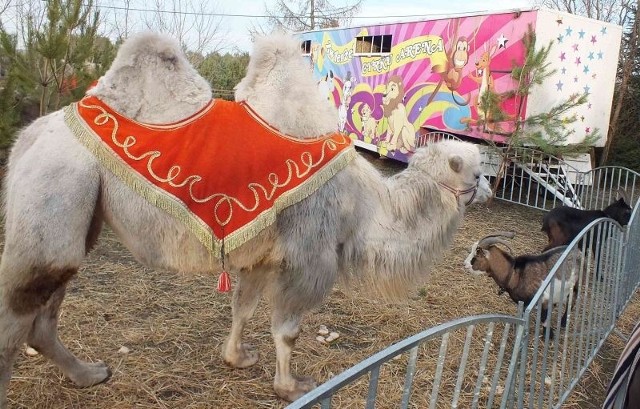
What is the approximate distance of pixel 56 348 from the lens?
3088 mm

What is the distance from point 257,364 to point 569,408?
1999 mm

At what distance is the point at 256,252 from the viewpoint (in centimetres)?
293

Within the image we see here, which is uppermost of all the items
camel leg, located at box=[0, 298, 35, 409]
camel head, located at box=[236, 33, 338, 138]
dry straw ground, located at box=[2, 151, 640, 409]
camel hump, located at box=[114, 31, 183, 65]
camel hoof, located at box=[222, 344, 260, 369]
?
camel hump, located at box=[114, 31, 183, 65]

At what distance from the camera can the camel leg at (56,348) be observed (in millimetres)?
2976

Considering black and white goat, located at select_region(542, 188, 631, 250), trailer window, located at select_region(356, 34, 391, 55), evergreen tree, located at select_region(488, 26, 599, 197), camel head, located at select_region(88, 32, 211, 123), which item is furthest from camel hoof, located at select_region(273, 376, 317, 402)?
trailer window, located at select_region(356, 34, 391, 55)

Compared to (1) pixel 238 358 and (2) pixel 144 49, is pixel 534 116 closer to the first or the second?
(1) pixel 238 358

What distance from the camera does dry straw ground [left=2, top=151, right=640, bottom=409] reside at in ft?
10.6

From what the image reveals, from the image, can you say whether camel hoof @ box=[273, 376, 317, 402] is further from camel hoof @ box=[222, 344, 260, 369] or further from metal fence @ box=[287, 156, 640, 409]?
camel hoof @ box=[222, 344, 260, 369]

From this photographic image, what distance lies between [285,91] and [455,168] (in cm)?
110

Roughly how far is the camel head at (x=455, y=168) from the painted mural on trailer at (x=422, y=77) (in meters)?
4.99

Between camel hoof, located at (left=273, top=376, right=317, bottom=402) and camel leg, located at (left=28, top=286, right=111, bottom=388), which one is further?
camel hoof, located at (left=273, top=376, right=317, bottom=402)

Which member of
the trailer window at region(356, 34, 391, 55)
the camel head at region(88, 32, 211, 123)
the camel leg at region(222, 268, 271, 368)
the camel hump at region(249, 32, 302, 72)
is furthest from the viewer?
the trailer window at region(356, 34, 391, 55)

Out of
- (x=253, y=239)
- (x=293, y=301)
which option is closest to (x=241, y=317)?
(x=293, y=301)

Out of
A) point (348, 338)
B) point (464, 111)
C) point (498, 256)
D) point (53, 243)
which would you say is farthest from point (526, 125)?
point (53, 243)
